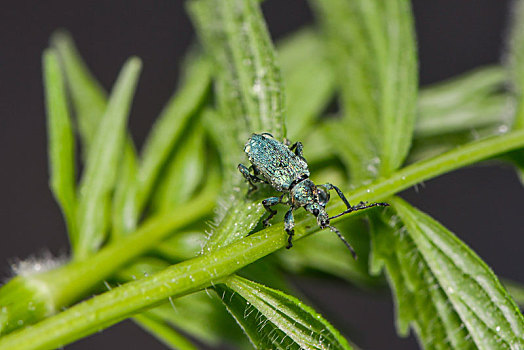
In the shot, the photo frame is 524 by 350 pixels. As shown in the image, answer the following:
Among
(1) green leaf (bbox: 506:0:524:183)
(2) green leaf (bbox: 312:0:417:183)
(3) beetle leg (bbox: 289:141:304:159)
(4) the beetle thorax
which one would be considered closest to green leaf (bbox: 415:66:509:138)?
(1) green leaf (bbox: 506:0:524:183)

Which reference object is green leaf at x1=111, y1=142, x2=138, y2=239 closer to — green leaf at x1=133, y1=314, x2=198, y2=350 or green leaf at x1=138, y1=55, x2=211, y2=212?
green leaf at x1=138, y1=55, x2=211, y2=212

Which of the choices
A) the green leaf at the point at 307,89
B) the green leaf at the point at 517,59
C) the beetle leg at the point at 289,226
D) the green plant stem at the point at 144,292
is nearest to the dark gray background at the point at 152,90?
the green leaf at the point at 307,89

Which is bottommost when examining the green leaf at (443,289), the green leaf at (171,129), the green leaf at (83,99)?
the green leaf at (443,289)

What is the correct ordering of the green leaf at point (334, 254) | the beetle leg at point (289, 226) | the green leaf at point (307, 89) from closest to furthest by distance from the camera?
the beetle leg at point (289, 226), the green leaf at point (334, 254), the green leaf at point (307, 89)

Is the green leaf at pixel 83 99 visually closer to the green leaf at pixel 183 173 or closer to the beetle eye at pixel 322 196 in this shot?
the green leaf at pixel 183 173

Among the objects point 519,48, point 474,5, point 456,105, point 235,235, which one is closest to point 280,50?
point 456,105

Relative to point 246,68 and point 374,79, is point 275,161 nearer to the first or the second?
point 246,68
